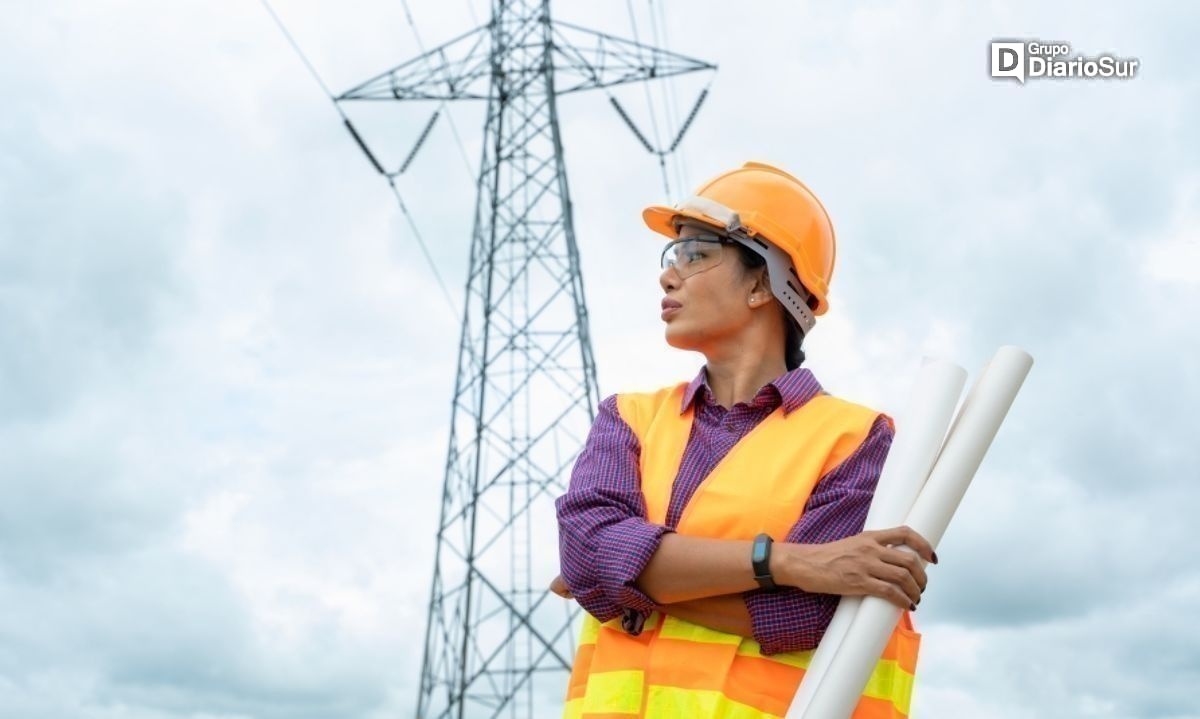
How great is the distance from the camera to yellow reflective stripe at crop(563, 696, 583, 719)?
8.48ft

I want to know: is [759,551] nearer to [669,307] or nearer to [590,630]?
[590,630]

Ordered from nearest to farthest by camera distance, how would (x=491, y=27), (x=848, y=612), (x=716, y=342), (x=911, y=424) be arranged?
(x=848, y=612) < (x=911, y=424) < (x=716, y=342) < (x=491, y=27)

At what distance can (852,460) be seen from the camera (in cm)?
256

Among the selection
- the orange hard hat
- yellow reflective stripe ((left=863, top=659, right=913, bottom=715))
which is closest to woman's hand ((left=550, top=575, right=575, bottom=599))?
yellow reflective stripe ((left=863, top=659, right=913, bottom=715))

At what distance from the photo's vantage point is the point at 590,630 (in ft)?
8.70

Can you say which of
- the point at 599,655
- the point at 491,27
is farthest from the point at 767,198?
the point at 491,27

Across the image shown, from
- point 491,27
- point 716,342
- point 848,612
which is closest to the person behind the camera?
Answer: point 848,612

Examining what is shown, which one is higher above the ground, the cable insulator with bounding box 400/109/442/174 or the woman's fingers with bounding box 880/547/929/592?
the cable insulator with bounding box 400/109/442/174

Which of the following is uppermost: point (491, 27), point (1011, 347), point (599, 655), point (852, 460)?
point (491, 27)

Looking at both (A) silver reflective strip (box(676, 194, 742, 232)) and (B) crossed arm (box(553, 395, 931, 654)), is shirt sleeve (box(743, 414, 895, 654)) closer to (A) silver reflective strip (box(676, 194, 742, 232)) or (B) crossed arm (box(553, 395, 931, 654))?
(B) crossed arm (box(553, 395, 931, 654))

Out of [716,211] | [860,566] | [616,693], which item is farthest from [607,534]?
[716,211]

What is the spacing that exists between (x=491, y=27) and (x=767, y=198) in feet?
41.7

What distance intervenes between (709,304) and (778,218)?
0.87ft

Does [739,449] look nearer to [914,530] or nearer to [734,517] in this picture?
[734,517]
